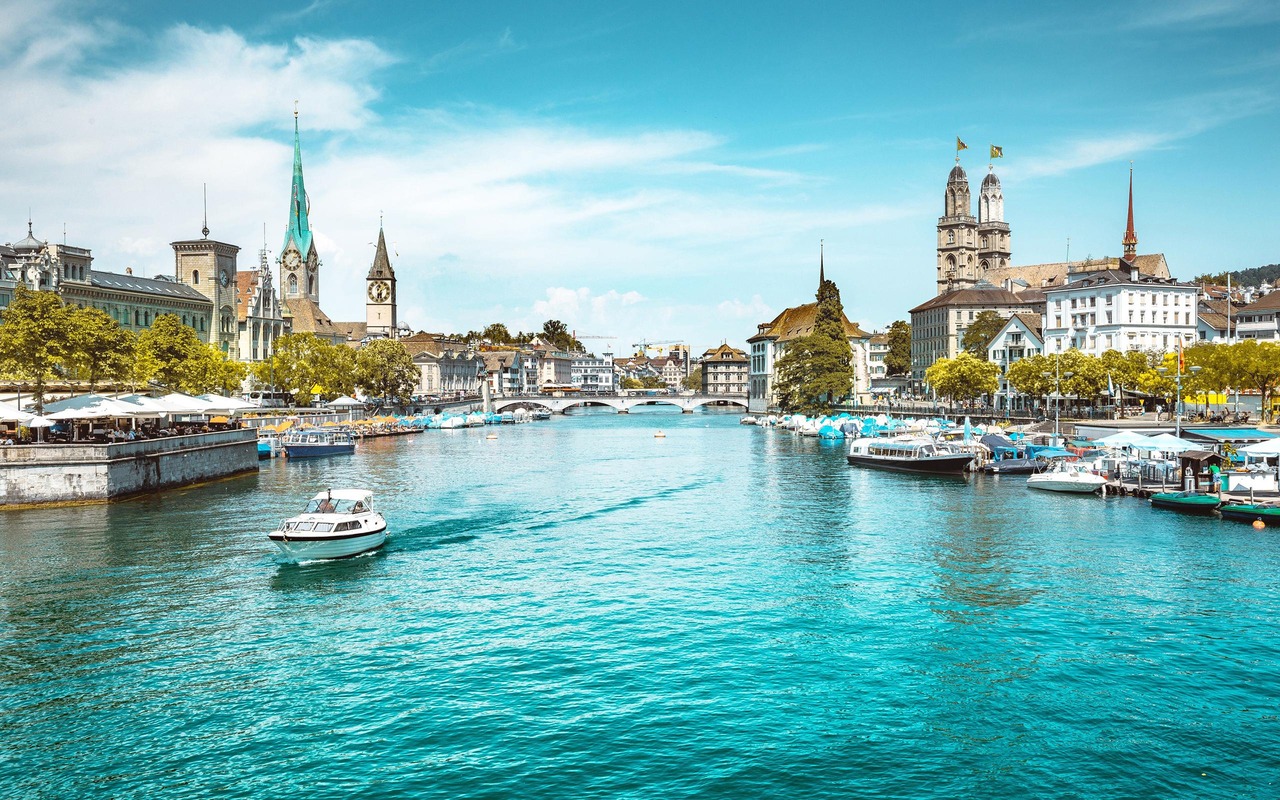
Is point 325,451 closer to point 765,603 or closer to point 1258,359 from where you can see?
point 765,603

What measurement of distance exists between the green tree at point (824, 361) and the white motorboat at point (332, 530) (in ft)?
348

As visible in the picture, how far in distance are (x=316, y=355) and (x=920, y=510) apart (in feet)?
322

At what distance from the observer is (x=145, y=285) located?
130875 millimetres

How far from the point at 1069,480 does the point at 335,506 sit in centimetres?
4288

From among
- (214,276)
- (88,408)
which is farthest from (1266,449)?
(214,276)

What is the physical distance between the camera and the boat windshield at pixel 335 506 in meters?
40.2

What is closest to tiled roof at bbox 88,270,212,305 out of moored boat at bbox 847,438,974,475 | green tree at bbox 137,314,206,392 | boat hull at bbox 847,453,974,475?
green tree at bbox 137,314,206,392

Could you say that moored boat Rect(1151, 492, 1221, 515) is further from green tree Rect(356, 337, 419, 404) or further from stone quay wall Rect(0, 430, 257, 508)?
green tree Rect(356, 337, 419, 404)

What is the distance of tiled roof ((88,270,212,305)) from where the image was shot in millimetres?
121250

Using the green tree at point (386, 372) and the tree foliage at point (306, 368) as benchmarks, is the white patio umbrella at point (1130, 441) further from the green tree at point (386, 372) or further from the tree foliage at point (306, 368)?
the green tree at point (386, 372)

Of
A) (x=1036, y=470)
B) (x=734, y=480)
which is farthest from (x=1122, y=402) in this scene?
(x=734, y=480)

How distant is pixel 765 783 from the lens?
18891 millimetres

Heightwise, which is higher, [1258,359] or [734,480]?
[1258,359]

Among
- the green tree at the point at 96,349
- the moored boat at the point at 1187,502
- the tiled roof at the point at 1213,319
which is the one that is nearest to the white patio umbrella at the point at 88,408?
the green tree at the point at 96,349
